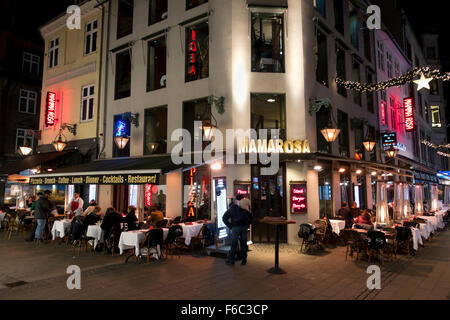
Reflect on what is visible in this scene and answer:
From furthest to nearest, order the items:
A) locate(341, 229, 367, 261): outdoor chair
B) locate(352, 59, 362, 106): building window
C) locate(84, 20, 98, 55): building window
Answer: locate(84, 20, 98, 55): building window → locate(352, 59, 362, 106): building window → locate(341, 229, 367, 261): outdoor chair

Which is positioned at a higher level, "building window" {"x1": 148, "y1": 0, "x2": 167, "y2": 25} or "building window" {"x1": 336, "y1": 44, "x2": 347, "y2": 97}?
"building window" {"x1": 148, "y1": 0, "x2": 167, "y2": 25}

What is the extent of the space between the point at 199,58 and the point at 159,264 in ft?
28.9

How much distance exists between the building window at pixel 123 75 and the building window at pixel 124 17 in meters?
1.04

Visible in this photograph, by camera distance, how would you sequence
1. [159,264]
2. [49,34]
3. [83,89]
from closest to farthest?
[159,264] < [83,89] < [49,34]

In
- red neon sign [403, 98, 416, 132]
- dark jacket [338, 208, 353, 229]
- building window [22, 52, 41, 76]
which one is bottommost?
dark jacket [338, 208, 353, 229]

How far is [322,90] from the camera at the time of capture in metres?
12.6

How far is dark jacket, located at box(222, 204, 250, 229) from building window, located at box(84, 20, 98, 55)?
13.4 m

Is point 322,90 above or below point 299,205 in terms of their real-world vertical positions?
above

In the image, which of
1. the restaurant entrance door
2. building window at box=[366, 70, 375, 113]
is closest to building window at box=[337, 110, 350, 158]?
building window at box=[366, 70, 375, 113]

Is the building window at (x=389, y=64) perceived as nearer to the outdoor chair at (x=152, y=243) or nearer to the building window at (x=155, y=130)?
the building window at (x=155, y=130)

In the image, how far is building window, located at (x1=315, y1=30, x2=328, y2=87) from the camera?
13.1 m

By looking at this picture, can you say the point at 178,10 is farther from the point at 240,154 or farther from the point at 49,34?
the point at 49,34

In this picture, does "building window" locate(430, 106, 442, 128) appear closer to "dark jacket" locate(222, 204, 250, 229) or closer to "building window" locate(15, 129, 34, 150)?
"dark jacket" locate(222, 204, 250, 229)

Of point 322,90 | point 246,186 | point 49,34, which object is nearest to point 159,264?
point 246,186
